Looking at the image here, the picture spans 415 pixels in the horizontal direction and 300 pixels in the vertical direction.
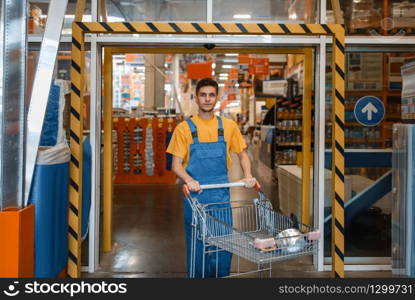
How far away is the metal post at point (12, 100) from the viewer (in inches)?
129

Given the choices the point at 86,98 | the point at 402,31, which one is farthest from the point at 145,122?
the point at 402,31

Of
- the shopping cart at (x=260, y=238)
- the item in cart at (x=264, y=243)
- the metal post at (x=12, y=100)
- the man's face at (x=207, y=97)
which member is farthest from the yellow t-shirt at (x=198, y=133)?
the item in cart at (x=264, y=243)

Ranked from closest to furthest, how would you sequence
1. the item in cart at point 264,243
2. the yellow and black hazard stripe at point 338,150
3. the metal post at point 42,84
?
1. the item in cart at point 264,243
2. the metal post at point 42,84
3. the yellow and black hazard stripe at point 338,150

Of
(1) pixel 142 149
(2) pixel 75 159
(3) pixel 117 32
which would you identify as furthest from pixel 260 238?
(1) pixel 142 149

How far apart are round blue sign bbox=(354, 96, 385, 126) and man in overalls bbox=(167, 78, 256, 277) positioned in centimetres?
207

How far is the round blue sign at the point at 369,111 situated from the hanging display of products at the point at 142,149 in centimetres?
713

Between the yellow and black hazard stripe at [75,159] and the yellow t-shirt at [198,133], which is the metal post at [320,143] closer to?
the yellow t-shirt at [198,133]

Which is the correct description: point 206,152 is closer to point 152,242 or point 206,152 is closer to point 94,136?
point 94,136

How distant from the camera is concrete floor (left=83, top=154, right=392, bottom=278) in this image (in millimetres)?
5152

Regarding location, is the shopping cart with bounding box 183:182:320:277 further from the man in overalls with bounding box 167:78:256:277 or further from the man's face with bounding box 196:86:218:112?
the man's face with bounding box 196:86:218:112

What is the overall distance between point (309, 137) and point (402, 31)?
1.48 metres

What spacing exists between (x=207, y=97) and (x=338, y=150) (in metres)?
1.17

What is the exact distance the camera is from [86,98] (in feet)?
17.4

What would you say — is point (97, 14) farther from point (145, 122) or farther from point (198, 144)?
point (145, 122)
